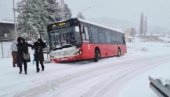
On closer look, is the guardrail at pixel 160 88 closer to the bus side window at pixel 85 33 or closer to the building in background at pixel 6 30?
the bus side window at pixel 85 33

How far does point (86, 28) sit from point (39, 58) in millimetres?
6960

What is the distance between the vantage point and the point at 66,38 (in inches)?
810

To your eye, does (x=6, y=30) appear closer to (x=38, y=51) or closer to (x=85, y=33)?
(x=85, y=33)

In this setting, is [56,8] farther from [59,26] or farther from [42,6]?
[59,26]

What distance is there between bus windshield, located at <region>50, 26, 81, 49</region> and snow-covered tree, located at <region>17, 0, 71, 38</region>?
23.7m

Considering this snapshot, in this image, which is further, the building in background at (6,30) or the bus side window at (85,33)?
the building in background at (6,30)

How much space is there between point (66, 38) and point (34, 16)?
2572 cm

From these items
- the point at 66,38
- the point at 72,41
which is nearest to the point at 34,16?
the point at 66,38

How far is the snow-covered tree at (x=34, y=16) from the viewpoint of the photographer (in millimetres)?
44875

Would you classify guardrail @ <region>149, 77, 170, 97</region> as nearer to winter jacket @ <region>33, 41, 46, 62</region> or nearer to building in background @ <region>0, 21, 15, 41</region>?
winter jacket @ <region>33, 41, 46, 62</region>

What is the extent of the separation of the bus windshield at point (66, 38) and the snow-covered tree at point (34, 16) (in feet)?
77.8

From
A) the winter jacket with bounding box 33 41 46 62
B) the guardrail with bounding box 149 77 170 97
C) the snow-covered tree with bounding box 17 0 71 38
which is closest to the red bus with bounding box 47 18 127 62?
the winter jacket with bounding box 33 41 46 62

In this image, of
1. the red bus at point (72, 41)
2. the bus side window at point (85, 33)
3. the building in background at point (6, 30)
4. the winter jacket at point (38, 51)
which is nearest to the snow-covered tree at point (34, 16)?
the building in background at point (6, 30)

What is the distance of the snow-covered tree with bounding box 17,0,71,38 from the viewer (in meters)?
44.9
